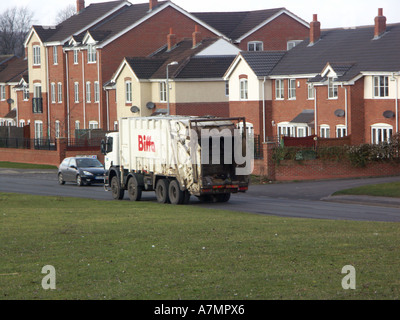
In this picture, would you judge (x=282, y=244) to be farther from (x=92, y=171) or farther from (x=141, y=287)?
(x=92, y=171)

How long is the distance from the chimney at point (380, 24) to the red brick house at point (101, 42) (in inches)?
743

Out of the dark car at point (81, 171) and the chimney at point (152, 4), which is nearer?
the dark car at point (81, 171)

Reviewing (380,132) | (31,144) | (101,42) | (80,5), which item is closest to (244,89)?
(380,132)

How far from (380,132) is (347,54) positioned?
267 inches

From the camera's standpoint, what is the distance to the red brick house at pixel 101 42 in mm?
63250

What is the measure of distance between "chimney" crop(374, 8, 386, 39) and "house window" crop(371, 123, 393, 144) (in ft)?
23.3

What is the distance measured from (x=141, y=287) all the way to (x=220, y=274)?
1354 mm

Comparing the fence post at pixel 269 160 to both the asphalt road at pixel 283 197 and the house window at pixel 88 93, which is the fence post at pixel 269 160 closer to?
the asphalt road at pixel 283 197

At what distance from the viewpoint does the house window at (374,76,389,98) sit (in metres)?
42.8

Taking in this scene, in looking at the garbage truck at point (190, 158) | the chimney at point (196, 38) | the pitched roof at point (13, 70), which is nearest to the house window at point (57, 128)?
the pitched roof at point (13, 70)

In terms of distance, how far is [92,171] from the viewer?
135 ft

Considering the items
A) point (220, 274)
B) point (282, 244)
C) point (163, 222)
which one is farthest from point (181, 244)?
point (163, 222)

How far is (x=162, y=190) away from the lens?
29.2 metres

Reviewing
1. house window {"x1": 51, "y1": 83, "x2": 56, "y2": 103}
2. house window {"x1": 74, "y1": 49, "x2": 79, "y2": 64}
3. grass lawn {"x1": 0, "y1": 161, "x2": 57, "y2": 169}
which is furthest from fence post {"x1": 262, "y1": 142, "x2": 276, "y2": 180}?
house window {"x1": 51, "y1": 83, "x2": 56, "y2": 103}
